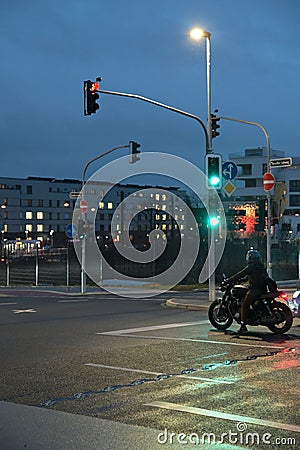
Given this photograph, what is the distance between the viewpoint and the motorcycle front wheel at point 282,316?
546 inches

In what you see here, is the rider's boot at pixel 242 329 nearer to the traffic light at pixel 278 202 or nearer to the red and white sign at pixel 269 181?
the traffic light at pixel 278 202

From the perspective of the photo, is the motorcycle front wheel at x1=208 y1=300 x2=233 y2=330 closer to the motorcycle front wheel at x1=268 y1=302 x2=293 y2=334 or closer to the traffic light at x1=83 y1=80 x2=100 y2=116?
the motorcycle front wheel at x1=268 y1=302 x2=293 y2=334

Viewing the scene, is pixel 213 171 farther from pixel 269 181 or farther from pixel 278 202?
pixel 278 202

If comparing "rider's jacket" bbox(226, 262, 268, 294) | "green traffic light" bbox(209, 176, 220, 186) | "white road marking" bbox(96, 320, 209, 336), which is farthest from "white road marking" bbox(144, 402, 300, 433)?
"green traffic light" bbox(209, 176, 220, 186)

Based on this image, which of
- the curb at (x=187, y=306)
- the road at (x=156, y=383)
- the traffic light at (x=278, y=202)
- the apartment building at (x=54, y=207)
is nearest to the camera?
the road at (x=156, y=383)

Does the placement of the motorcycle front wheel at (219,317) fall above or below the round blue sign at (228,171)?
below

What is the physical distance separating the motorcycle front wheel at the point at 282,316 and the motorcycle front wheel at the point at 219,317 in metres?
1.15

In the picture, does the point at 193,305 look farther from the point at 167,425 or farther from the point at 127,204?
the point at 127,204

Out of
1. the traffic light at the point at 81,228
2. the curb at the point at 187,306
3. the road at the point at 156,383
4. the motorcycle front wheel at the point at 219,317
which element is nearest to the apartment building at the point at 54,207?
the traffic light at the point at 81,228
